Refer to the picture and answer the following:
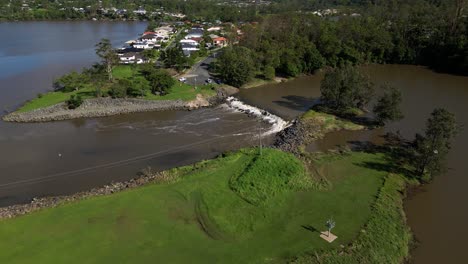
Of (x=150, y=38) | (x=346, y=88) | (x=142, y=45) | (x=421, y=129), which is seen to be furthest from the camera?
(x=150, y=38)

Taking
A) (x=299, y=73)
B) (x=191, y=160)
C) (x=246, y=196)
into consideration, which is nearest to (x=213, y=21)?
(x=299, y=73)

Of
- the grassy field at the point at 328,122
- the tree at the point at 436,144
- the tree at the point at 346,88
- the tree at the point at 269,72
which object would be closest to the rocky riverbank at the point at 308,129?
the grassy field at the point at 328,122

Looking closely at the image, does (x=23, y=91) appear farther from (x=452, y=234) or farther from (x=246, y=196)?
(x=452, y=234)

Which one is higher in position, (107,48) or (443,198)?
(107,48)

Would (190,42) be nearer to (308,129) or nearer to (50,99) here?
(50,99)

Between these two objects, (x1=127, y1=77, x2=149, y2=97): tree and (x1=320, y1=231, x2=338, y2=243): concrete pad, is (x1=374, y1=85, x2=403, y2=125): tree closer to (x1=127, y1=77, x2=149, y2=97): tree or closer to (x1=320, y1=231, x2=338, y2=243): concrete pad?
(x1=320, y1=231, x2=338, y2=243): concrete pad

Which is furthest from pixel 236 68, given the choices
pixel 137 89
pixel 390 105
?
pixel 390 105
